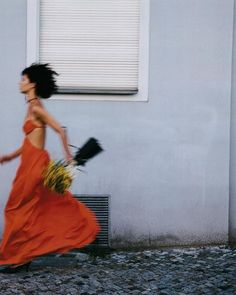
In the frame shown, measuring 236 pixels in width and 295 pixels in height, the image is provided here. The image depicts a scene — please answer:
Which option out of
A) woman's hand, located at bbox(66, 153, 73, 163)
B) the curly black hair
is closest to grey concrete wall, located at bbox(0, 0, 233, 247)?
the curly black hair

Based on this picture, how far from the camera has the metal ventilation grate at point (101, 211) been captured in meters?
7.94

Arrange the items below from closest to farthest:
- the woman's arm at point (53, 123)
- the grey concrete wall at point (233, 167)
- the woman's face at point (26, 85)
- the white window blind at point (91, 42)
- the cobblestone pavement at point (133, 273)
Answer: the cobblestone pavement at point (133, 273) → the woman's arm at point (53, 123) → the woman's face at point (26, 85) → the white window blind at point (91, 42) → the grey concrete wall at point (233, 167)

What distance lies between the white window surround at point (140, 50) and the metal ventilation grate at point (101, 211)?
3.50 ft

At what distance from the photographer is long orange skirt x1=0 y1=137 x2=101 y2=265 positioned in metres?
6.48

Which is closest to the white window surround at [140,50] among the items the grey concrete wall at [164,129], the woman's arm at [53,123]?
the grey concrete wall at [164,129]

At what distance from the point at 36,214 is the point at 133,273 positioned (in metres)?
1.07

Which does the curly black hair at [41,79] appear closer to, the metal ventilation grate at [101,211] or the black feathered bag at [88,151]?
the black feathered bag at [88,151]

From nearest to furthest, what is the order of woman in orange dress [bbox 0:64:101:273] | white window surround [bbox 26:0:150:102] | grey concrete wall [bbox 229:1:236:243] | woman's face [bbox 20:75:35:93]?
woman in orange dress [bbox 0:64:101:273], woman's face [bbox 20:75:35:93], white window surround [bbox 26:0:150:102], grey concrete wall [bbox 229:1:236:243]

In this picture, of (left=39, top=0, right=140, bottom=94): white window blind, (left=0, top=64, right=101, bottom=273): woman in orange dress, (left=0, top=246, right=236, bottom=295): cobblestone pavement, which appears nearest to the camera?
(left=0, top=246, right=236, bottom=295): cobblestone pavement

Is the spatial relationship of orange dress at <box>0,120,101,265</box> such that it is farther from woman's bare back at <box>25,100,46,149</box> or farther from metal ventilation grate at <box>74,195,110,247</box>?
metal ventilation grate at <box>74,195,110,247</box>

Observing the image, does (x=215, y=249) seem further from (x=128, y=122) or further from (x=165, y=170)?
(x=128, y=122)

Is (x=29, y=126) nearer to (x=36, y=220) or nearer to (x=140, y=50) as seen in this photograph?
(x=36, y=220)

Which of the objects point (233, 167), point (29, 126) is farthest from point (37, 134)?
point (233, 167)

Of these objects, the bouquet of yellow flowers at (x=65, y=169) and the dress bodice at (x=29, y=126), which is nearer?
the bouquet of yellow flowers at (x=65, y=169)
